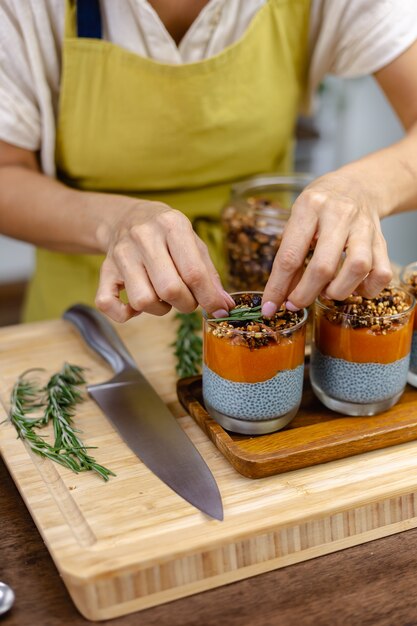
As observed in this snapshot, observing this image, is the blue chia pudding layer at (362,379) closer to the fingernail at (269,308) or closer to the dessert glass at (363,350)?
the dessert glass at (363,350)

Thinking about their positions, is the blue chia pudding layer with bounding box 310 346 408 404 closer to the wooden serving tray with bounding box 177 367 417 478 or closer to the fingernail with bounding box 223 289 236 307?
the wooden serving tray with bounding box 177 367 417 478

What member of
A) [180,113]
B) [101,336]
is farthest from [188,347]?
[180,113]

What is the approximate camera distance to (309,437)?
0.97 metres

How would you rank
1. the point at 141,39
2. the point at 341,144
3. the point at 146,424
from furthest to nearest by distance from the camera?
the point at 341,144
the point at 141,39
the point at 146,424

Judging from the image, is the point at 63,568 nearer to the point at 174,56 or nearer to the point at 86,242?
the point at 86,242

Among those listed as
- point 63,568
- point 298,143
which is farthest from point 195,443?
point 298,143

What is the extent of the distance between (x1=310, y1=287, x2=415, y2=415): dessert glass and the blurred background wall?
220 centimetres

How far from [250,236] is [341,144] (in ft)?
7.03

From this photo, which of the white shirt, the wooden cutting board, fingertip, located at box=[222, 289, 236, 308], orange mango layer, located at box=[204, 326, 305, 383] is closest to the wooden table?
the wooden cutting board

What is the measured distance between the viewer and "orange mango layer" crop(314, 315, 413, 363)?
97 centimetres

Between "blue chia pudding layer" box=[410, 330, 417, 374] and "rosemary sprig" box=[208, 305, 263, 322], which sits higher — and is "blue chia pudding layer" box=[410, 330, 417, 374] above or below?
below

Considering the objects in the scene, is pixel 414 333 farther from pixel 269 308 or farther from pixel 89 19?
pixel 89 19

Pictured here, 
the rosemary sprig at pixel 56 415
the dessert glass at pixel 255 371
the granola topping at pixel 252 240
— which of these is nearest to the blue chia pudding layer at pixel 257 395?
the dessert glass at pixel 255 371

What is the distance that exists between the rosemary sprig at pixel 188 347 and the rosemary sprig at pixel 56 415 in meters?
0.16
